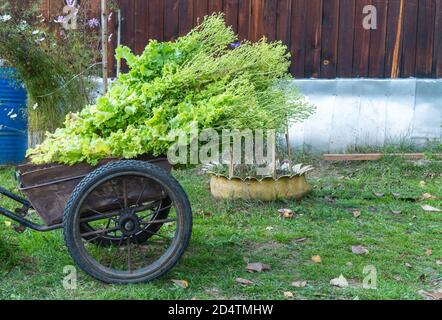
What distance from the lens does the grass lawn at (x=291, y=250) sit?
12.2 feet

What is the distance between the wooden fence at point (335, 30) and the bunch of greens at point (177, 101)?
364 cm

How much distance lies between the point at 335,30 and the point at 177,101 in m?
4.41

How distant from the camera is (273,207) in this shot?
5.70 metres

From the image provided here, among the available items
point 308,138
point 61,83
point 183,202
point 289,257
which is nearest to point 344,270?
point 289,257

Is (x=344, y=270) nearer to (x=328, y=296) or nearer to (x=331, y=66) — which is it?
(x=328, y=296)

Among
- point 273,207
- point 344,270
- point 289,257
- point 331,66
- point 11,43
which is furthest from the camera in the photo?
point 331,66

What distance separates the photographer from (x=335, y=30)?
25.4 feet

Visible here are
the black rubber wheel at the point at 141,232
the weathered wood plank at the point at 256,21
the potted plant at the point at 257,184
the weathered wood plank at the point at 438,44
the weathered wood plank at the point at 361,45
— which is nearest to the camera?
the black rubber wheel at the point at 141,232

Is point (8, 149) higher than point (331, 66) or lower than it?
lower

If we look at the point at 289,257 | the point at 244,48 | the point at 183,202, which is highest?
the point at 244,48

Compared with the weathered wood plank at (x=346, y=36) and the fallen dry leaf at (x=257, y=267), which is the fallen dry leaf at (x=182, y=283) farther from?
the weathered wood plank at (x=346, y=36)

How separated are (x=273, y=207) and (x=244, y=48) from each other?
201 cm

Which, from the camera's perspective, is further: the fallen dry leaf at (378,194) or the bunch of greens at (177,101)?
the fallen dry leaf at (378,194)

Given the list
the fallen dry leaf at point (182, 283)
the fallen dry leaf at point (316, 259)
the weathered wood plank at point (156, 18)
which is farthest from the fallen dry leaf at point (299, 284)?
the weathered wood plank at point (156, 18)
